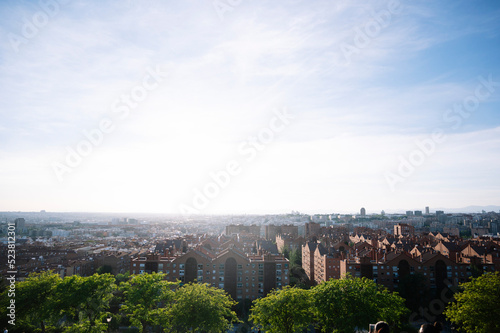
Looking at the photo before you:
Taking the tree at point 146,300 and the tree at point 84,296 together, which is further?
the tree at point 146,300

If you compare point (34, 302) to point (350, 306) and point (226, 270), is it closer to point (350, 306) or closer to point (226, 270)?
point (226, 270)

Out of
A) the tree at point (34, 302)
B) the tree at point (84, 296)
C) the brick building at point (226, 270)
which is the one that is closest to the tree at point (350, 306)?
the tree at point (84, 296)

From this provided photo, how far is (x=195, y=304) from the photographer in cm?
2427

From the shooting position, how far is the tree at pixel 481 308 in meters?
22.8

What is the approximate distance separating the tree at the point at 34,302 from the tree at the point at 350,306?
20.3 metres

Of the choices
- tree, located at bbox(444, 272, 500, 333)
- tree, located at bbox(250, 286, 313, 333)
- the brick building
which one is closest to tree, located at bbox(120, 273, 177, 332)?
tree, located at bbox(250, 286, 313, 333)

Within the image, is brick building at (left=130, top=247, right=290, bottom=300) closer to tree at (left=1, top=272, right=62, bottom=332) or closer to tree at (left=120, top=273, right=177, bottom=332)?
tree at (left=120, top=273, right=177, bottom=332)

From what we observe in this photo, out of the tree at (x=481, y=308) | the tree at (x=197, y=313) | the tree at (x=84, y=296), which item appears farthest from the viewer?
the tree at (x=84, y=296)

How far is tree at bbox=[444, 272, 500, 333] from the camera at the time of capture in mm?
22825

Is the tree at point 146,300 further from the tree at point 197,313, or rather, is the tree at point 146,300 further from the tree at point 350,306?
the tree at point 350,306

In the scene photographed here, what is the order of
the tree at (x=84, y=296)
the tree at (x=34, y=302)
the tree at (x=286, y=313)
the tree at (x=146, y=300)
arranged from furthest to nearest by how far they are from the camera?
1. the tree at (x=146, y=300)
2. the tree at (x=84, y=296)
3. the tree at (x=34, y=302)
4. the tree at (x=286, y=313)

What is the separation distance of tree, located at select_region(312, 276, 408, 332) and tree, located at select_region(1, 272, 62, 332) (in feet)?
66.6

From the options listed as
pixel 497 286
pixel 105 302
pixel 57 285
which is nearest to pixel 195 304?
pixel 105 302

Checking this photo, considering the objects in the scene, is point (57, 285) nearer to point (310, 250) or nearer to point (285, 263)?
point (285, 263)
